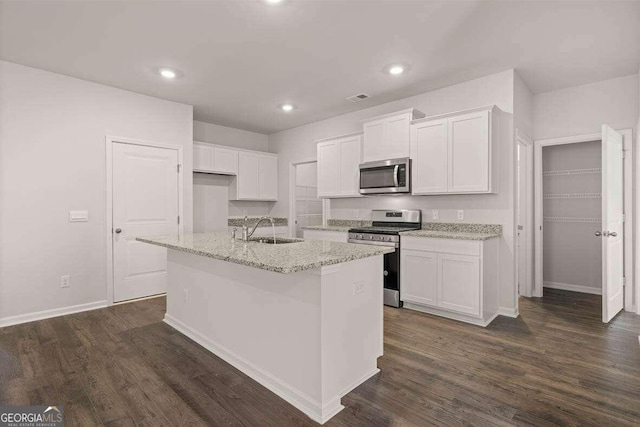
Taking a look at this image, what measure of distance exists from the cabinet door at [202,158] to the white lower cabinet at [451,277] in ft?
10.9

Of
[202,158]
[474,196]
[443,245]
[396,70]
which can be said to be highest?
[396,70]

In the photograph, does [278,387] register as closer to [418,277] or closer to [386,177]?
[418,277]

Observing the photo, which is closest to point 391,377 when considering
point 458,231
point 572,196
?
point 458,231

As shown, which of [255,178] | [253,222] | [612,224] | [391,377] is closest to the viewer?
[391,377]

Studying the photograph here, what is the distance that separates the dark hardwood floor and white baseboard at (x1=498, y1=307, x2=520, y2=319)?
0.20 meters

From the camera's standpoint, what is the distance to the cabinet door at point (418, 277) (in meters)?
3.61

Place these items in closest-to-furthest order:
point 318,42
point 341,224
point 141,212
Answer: point 318,42 < point 141,212 < point 341,224

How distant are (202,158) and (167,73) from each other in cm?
180

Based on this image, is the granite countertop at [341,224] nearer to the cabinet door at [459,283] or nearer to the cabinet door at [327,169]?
the cabinet door at [327,169]

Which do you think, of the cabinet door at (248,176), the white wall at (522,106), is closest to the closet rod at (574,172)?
the white wall at (522,106)

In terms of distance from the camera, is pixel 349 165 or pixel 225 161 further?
pixel 225 161

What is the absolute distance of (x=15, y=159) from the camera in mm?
3395

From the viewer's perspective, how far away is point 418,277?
373cm

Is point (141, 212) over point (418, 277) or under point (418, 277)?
over
